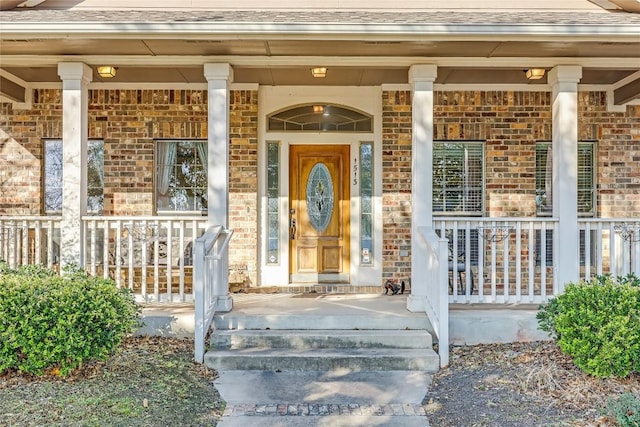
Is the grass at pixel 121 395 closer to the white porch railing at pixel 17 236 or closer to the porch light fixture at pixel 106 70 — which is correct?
the white porch railing at pixel 17 236

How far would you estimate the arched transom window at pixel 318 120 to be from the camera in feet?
24.2

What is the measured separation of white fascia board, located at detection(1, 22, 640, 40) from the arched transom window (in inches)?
92.4

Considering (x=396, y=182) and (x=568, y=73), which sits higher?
(x=568, y=73)

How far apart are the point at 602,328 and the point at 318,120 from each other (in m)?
4.62

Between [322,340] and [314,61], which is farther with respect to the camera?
[314,61]

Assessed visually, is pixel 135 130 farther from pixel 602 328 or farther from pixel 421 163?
pixel 602 328

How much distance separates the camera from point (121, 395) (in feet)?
12.5

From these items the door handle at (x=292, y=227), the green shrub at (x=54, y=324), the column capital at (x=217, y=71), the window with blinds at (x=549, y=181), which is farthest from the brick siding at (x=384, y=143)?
the green shrub at (x=54, y=324)

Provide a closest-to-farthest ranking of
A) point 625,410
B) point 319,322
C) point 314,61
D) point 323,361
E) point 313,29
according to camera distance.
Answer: point 625,410 < point 323,361 < point 313,29 < point 319,322 < point 314,61

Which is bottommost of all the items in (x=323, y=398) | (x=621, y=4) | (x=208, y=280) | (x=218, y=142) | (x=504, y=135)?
(x=323, y=398)

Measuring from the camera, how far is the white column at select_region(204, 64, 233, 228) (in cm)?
557

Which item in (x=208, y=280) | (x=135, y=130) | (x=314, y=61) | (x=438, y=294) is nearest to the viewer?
(x=438, y=294)

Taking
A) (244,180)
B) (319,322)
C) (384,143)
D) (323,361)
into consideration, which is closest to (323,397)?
(323,361)

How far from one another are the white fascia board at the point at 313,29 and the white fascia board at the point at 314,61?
612mm
